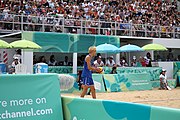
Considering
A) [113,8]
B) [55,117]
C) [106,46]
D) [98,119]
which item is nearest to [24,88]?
[55,117]

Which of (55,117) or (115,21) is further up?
(115,21)

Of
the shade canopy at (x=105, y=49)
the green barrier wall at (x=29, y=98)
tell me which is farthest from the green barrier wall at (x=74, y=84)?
the green barrier wall at (x=29, y=98)

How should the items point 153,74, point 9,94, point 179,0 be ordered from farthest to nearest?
point 179,0 → point 153,74 → point 9,94

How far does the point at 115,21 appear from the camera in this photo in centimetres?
2330

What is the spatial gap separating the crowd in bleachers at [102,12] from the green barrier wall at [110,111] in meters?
14.7

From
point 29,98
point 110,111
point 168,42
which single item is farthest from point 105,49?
point 110,111

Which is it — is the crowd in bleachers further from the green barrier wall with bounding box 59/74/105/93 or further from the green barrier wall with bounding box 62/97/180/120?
the green barrier wall with bounding box 62/97/180/120

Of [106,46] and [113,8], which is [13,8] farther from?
[113,8]

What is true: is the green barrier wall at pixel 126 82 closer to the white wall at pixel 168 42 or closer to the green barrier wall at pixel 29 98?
the white wall at pixel 168 42

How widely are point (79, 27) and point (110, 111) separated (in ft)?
56.7

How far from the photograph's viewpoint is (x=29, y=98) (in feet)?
16.6

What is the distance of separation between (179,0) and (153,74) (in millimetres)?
17325

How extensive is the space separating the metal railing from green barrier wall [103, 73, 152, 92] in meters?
5.39

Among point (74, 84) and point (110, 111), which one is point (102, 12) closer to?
point (74, 84)
